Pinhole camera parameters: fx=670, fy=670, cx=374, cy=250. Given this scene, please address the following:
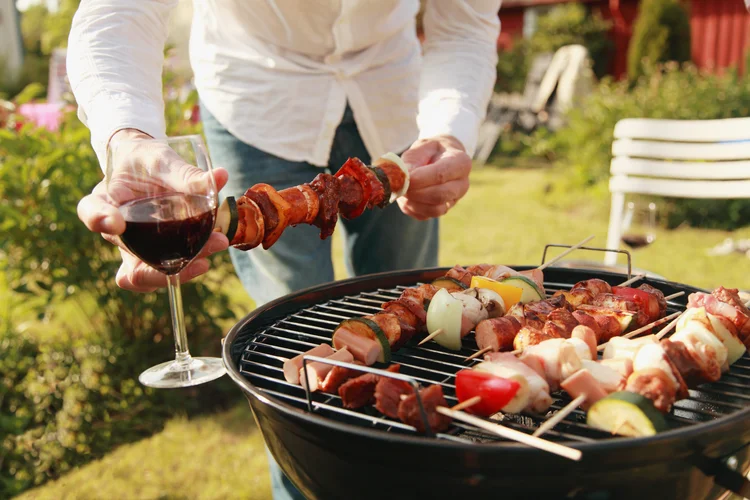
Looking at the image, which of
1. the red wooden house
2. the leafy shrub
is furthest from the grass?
the red wooden house

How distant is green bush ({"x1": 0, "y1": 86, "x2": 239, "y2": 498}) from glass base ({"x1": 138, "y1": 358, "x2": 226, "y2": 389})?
237 cm

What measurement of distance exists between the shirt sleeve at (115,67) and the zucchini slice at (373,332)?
0.89m

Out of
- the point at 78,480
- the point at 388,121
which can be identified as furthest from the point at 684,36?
the point at 78,480

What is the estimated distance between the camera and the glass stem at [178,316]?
1.83m

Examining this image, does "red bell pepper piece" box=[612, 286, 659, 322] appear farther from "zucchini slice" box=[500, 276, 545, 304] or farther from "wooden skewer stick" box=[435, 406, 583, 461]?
"wooden skewer stick" box=[435, 406, 583, 461]

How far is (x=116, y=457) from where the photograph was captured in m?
3.96

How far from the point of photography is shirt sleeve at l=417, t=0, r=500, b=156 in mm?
2795

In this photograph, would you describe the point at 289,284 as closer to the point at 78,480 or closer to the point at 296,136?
the point at 296,136

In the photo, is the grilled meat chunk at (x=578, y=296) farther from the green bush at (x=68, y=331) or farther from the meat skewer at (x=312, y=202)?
the green bush at (x=68, y=331)

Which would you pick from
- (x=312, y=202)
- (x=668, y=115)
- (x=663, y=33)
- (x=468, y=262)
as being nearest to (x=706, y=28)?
(x=663, y=33)

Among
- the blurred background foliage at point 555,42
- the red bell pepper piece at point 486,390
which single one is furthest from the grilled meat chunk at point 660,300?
the blurred background foliage at point 555,42

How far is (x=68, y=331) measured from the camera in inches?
189

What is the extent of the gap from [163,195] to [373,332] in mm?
656

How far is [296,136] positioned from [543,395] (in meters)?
1.65
